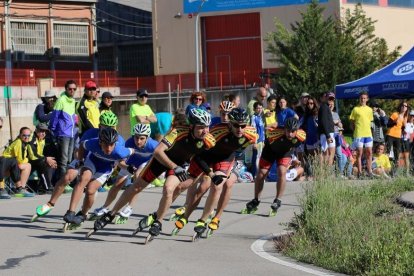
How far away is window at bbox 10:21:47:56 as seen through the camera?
2275 inches

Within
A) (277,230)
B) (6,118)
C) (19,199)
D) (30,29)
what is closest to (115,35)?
(30,29)

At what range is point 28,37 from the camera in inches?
2309

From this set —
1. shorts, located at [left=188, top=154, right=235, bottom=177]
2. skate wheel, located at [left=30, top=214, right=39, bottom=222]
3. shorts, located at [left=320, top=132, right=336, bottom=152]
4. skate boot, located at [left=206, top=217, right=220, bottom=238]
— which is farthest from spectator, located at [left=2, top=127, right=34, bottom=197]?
skate boot, located at [left=206, top=217, right=220, bottom=238]

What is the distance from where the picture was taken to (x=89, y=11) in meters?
63.2

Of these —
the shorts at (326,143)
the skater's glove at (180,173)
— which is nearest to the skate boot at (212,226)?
→ the skater's glove at (180,173)

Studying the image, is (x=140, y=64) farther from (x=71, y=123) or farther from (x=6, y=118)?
(x=71, y=123)

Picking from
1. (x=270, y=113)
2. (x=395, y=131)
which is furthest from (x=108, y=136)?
(x=395, y=131)

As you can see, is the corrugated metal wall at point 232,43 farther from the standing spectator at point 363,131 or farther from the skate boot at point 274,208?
the skate boot at point 274,208

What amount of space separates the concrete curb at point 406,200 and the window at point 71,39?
157 feet

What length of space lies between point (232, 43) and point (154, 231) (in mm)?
46553

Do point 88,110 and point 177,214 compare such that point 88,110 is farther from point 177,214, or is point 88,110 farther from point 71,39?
point 71,39

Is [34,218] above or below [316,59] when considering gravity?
below

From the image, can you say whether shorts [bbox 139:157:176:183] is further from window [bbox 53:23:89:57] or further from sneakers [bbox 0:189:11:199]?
window [bbox 53:23:89:57]

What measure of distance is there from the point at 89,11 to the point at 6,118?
24.7 metres
